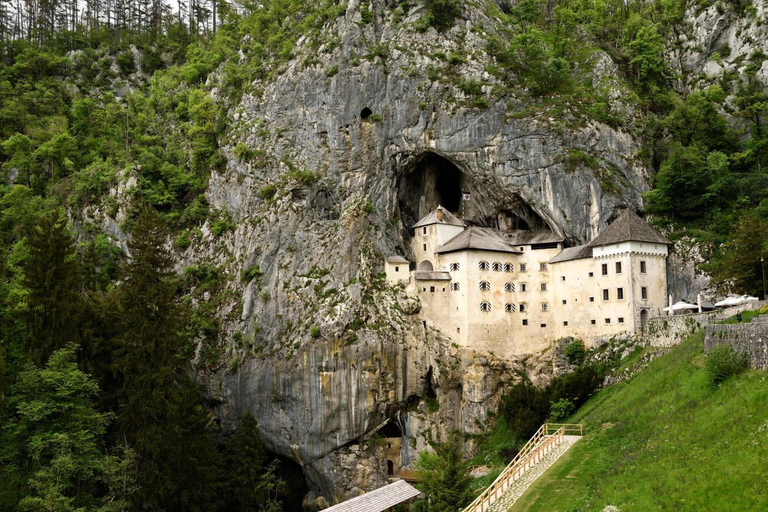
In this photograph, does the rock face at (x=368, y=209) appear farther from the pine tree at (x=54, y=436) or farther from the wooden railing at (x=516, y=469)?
the pine tree at (x=54, y=436)

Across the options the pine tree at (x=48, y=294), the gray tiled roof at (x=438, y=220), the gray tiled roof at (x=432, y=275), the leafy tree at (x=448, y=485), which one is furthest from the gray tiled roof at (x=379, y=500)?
the gray tiled roof at (x=438, y=220)

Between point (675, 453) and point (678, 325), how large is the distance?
23.5 m

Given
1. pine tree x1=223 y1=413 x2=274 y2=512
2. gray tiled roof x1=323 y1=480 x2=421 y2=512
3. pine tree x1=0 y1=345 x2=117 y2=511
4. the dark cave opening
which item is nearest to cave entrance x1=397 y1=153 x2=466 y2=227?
pine tree x1=223 y1=413 x2=274 y2=512

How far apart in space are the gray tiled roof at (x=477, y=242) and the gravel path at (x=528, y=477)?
76.0 ft

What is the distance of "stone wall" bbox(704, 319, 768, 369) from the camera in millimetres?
31094

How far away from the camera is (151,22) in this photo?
116m

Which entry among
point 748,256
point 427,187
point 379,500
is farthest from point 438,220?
point 379,500

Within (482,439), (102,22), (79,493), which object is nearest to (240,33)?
(102,22)

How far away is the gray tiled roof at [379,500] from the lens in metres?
38.4

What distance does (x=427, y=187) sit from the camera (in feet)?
233

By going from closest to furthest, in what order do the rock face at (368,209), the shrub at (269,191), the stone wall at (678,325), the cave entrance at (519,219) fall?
the stone wall at (678,325) < the rock face at (368,209) < the cave entrance at (519,219) < the shrub at (269,191)

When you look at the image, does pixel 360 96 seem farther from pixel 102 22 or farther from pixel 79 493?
pixel 102 22

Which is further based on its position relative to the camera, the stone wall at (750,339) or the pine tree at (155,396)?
the pine tree at (155,396)

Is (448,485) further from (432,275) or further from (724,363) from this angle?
(432,275)
